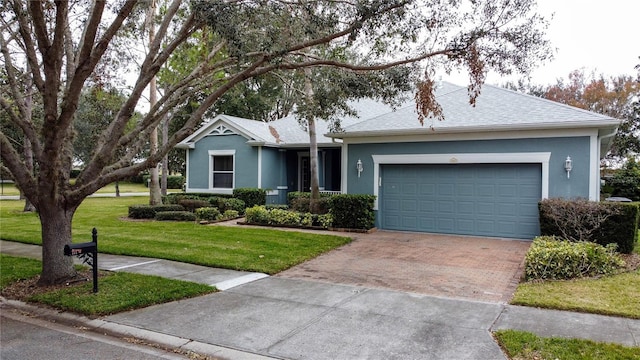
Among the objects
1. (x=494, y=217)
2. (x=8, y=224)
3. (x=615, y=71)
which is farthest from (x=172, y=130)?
(x=615, y=71)

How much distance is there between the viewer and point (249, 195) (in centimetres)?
1889

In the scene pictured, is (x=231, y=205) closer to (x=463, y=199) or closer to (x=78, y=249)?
(x=463, y=199)

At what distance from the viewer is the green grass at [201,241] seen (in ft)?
31.3

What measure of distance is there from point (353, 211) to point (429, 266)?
4981 mm

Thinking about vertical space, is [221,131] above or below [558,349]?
above

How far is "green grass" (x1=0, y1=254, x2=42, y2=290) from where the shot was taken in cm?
790

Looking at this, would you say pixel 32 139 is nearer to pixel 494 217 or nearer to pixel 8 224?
pixel 8 224

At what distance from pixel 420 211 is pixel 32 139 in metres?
10.6

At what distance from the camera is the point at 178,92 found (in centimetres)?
945

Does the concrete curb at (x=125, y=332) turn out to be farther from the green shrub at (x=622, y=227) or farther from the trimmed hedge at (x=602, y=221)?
the green shrub at (x=622, y=227)

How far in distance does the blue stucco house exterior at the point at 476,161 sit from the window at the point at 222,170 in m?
7.84

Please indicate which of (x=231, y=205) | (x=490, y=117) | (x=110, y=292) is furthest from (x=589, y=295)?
(x=231, y=205)

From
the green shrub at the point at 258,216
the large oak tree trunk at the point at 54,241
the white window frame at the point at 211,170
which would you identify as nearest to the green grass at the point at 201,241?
the green shrub at the point at 258,216

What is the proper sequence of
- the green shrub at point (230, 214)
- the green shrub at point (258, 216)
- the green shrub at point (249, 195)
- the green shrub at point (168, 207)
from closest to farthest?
the green shrub at point (258, 216) → the green shrub at point (230, 214) → the green shrub at point (168, 207) → the green shrub at point (249, 195)
